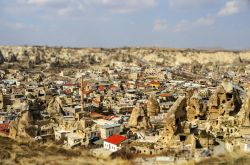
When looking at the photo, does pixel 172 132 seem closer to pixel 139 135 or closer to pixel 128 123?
pixel 139 135

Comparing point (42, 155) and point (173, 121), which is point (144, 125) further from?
point (42, 155)

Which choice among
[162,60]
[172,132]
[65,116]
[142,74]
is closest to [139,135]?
[172,132]

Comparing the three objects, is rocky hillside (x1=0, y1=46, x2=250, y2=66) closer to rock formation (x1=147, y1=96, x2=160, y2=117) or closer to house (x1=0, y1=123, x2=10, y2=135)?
rock formation (x1=147, y1=96, x2=160, y2=117)

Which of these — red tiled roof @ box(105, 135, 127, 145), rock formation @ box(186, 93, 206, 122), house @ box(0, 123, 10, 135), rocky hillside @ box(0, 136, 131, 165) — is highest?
rock formation @ box(186, 93, 206, 122)

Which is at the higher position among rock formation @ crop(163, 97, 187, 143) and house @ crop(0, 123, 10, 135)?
rock formation @ crop(163, 97, 187, 143)

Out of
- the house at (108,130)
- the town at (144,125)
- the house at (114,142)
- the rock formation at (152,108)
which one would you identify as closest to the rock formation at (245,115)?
the town at (144,125)

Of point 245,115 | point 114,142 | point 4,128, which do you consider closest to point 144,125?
point 114,142

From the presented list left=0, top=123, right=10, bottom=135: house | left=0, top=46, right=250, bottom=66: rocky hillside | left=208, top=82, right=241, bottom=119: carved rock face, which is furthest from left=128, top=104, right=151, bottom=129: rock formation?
left=0, top=46, right=250, bottom=66: rocky hillside
